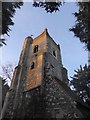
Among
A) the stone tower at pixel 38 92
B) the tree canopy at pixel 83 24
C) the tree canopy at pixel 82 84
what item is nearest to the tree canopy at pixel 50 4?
the tree canopy at pixel 83 24

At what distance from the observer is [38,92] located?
16719 mm

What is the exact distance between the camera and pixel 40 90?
55.2ft

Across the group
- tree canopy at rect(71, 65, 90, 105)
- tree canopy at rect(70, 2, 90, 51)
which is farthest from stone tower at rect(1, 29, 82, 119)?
tree canopy at rect(70, 2, 90, 51)

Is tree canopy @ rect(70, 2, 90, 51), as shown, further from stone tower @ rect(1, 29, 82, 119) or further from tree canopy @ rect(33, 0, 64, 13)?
stone tower @ rect(1, 29, 82, 119)

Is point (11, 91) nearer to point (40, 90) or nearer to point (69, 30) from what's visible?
point (40, 90)

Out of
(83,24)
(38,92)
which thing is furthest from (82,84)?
(83,24)

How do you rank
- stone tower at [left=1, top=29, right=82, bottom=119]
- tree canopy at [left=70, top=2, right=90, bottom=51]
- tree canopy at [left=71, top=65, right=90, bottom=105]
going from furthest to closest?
tree canopy at [left=71, top=65, right=90, bottom=105] < stone tower at [left=1, top=29, right=82, bottom=119] < tree canopy at [left=70, top=2, right=90, bottom=51]

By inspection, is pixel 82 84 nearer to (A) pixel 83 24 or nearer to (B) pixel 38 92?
(B) pixel 38 92

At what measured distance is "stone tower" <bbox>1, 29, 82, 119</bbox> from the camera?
15.0 metres

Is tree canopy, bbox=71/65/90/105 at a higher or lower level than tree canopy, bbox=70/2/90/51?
lower

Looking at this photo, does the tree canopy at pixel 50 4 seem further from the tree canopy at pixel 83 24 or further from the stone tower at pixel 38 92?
the stone tower at pixel 38 92

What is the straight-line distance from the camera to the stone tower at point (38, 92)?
14992 millimetres

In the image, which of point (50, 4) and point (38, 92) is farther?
point (38, 92)

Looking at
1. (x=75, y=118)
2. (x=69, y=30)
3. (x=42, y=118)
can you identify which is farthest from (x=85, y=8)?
(x=42, y=118)
